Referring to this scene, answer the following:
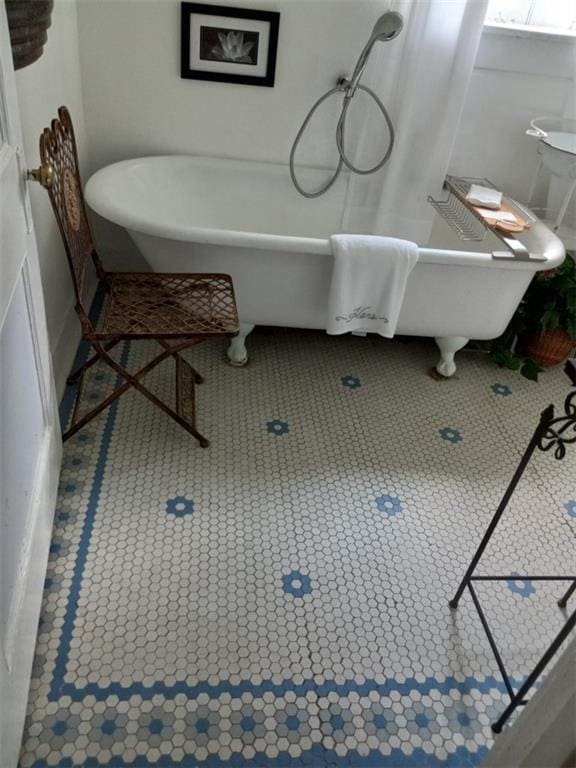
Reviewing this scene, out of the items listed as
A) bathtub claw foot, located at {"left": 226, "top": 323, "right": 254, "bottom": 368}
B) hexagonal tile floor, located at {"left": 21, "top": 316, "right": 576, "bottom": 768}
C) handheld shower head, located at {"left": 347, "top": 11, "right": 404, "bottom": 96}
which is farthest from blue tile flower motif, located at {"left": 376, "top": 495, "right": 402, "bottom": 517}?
handheld shower head, located at {"left": 347, "top": 11, "right": 404, "bottom": 96}

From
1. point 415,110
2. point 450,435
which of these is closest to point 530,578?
point 450,435

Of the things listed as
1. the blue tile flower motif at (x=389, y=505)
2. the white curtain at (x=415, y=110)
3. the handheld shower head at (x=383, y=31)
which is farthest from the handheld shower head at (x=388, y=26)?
the blue tile flower motif at (x=389, y=505)

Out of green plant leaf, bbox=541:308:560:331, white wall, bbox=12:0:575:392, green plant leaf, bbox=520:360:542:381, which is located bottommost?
green plant leaf, bbox=520:360:542:381

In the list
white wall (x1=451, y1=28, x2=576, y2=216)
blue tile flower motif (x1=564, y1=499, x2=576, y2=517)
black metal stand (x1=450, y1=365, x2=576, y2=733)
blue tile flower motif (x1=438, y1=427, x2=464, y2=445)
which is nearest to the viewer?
black metal stand (x1=450, y1=365, x2=576, y2=733)

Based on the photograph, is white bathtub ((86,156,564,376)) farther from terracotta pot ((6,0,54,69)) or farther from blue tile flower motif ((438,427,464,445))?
terracotta pot ((6,0,54,69))

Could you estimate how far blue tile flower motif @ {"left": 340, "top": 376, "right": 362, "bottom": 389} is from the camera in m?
2.21

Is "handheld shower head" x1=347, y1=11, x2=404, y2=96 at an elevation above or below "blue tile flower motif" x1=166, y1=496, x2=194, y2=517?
above

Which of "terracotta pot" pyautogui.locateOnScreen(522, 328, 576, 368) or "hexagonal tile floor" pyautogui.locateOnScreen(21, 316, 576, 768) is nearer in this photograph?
"hexagonal tile floor" pyautogui.locateOnScreen(21, 316, 576, 768)

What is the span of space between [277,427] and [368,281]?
572 mm

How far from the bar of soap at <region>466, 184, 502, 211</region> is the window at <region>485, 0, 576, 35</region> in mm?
634

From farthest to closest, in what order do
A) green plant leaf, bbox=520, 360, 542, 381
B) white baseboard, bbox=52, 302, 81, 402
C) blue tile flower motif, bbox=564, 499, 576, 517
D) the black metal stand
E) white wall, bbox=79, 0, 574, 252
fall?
green plant leaf, bbox=520, 360, 542, 381, white wall, bbox=79, 0, 574, 252, white baseboard, bbox=52, 302, 81, 402, blue tile flower motif, bbox=564, 499, 576, 517, the black metal stand

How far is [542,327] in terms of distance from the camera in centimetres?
234

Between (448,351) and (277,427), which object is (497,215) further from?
(277,427)

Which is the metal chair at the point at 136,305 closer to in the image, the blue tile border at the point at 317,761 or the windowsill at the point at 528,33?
the blue tile border at the point at 317,761
